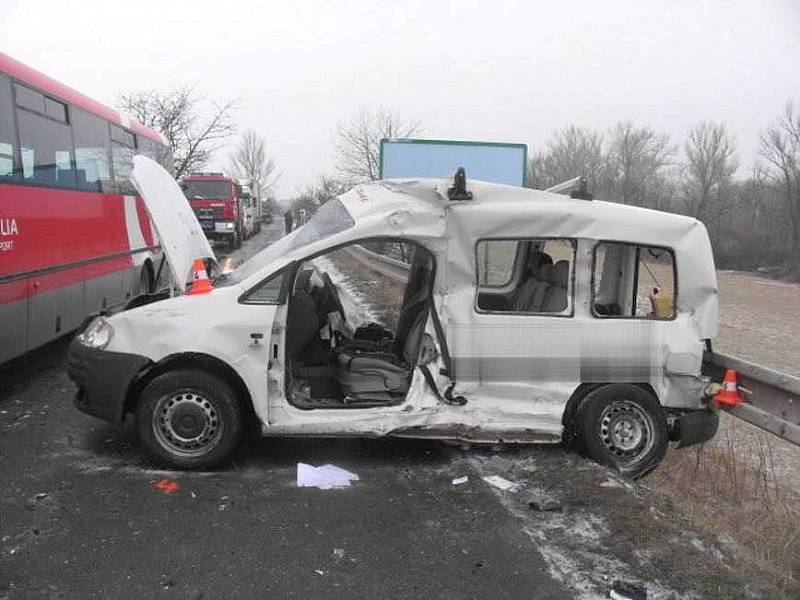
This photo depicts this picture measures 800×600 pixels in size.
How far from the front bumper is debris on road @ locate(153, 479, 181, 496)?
57cm

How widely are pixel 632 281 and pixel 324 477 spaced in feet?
9.01

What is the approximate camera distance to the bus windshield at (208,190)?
29.9 m

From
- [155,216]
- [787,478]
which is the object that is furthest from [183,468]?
[787,478]

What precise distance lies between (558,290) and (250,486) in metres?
2.65

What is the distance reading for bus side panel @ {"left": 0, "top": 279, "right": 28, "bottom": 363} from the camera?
21.6 ft

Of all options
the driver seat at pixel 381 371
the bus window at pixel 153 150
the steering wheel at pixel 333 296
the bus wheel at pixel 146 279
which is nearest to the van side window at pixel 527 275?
the driver seat at pixel 381 371

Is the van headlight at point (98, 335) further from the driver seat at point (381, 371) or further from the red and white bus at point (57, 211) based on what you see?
the red and white bus at point (57, 211)

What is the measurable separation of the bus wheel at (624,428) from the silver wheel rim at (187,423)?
2.61 m

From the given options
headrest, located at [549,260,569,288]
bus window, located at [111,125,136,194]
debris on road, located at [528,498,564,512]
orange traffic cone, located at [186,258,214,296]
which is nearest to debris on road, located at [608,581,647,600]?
debris on road, located at [528,498,564,512]

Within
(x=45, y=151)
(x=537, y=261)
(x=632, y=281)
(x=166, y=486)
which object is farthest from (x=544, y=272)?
(x=45, y=151)

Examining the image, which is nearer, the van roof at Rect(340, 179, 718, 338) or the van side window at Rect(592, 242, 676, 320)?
the van roof at Rect(340, 179, 718, 338)

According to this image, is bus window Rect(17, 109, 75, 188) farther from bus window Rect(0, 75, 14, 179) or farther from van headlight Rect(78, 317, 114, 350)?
van headlight Rect(78, 317, 114, 350)

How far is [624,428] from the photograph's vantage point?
17.4ft

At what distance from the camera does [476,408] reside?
17.0 feet
